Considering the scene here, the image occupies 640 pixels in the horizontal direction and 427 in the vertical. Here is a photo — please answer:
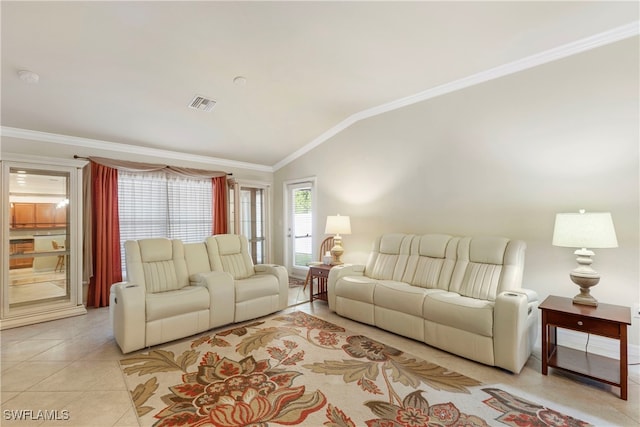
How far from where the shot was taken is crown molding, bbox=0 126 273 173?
3.67m

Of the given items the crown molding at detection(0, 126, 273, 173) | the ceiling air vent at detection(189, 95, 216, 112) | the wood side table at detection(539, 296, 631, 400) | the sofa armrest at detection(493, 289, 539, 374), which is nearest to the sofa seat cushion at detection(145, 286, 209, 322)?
the ceiling air vent at detection(189, 95, 216, 112)

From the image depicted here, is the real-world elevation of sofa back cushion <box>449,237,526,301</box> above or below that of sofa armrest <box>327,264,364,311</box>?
above

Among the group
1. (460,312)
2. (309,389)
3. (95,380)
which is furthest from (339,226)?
(95,380)

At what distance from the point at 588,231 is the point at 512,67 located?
1.85 metres

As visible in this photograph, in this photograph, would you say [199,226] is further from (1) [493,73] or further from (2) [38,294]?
(1) [493,73]

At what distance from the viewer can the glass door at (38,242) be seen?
339 centimetres

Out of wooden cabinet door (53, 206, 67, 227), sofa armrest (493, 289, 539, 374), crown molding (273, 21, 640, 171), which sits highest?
crown molding (273, 21, 640, 171)

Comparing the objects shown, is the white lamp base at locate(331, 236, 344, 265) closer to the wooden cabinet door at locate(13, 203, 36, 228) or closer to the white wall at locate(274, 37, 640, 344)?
the white wall at locate(274, 37, 640, 344)

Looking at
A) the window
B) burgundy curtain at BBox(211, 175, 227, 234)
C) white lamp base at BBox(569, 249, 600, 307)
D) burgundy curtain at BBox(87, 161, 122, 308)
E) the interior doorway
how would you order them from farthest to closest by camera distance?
1. the interior doorway
2. burgundy curtain at BBox(211, 175, 227, 234)
3. the window
4. burgundy curtain at BBox(87, 161, 122, 308)
5. white lamp base at BBox(569, 249, 600, 307)

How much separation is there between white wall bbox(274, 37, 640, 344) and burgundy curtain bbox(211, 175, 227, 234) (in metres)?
2.68

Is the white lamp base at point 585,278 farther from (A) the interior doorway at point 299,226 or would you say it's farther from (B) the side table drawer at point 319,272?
(A) the interior doorway at point 299,226

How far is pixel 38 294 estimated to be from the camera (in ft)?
12.0

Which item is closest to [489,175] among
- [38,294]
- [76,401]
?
[76,401]

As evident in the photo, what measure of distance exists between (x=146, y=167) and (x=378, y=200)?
3593mm
